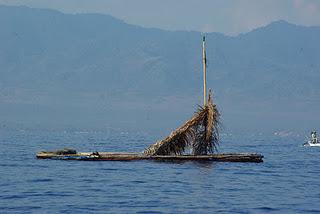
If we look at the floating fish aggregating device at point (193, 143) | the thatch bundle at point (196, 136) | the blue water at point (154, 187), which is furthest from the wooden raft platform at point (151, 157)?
the thatch bundle at point (196, 136)

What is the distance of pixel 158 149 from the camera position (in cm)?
6209

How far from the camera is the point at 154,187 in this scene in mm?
45719

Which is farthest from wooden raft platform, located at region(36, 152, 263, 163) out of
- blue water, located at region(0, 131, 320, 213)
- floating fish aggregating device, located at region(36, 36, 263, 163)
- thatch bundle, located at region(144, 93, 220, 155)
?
thatch bundle, located at region(144, 93, 220, 155)

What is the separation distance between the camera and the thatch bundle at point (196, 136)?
61344mm

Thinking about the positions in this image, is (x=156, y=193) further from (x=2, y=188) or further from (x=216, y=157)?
(x=216, y=157)

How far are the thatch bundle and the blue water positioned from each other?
156 cm

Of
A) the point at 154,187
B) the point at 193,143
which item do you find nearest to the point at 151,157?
the point at 193,143

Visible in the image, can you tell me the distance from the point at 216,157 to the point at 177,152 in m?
3.56

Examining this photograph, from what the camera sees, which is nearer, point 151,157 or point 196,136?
point 196,136

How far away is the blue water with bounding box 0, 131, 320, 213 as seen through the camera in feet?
123

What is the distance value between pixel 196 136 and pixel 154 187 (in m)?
16.5

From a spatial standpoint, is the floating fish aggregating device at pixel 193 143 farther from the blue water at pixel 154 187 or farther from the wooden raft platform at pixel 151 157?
the blue water at pixel 154 187

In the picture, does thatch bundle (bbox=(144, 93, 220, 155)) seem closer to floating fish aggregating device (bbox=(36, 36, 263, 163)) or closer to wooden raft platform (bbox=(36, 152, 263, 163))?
floating fish aggregating device (bbox=(36, 36, 263, 163))

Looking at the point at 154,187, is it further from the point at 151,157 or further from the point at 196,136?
the point at 196,136
